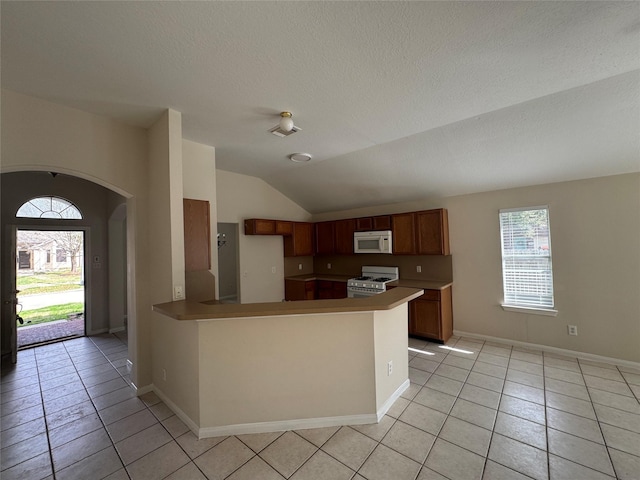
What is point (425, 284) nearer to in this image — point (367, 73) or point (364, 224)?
point (364, 224)

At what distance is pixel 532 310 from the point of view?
357 centimetres

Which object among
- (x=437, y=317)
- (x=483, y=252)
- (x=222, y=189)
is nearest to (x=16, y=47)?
(x=222, y=189)

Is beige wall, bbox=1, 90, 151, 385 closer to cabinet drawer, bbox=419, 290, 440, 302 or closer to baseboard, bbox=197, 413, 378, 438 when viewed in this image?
baseboard, bbox=197, 413, 378, 438

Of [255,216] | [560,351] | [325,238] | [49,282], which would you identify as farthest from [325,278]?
[49,282]

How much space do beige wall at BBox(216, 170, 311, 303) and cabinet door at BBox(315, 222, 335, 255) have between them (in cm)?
73

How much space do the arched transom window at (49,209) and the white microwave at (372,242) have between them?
5057 mm

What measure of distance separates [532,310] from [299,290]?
12.2ft

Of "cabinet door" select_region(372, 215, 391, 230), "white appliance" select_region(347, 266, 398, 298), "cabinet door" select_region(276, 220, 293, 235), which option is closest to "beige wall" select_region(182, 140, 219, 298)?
"cabinet door" select_region(276, 220, 293, 235)

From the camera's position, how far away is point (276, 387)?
2.10 metres

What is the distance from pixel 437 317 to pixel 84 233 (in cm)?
623

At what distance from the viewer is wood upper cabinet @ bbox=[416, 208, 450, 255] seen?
4.09 metres

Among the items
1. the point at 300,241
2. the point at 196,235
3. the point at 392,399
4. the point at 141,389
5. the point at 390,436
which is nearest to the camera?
the point at 390,436

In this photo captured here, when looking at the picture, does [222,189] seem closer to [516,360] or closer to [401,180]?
[401,180]

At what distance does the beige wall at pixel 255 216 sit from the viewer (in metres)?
4.45
